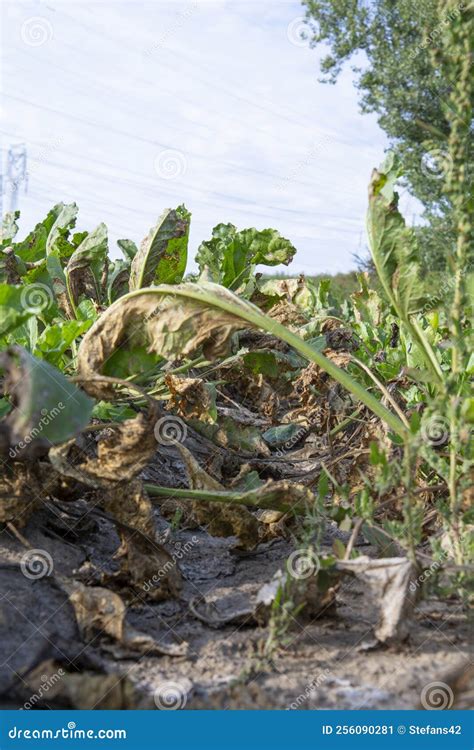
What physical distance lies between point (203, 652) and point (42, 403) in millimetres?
746

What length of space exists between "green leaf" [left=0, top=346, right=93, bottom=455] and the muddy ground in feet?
1.38

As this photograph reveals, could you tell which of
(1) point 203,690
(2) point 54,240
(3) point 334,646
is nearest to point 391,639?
(3) point 334,646

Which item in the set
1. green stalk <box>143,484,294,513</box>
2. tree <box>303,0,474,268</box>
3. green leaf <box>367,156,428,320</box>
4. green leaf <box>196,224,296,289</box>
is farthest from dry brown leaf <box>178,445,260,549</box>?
tree <box>303,0,474,268</box>

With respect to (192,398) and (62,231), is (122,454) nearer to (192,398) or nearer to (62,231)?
(192,398)

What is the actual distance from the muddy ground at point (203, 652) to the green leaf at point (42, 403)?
0.42m

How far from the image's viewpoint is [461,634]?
1.95 m

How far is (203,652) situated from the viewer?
1.89 meters

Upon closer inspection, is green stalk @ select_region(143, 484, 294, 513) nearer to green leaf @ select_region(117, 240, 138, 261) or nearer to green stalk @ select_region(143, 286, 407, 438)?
green stalk @ select_region(143, 286, 407, 438)

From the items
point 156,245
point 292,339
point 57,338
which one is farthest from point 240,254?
point 292,339

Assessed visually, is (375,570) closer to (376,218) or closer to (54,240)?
(376,218)

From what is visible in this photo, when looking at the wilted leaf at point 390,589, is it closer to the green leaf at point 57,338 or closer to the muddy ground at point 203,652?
the muddy ground at point 203,652

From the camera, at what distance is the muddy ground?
1.59 meters

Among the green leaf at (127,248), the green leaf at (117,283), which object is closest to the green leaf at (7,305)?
the green leaf at (117,283)

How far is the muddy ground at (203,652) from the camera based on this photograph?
1593mm
